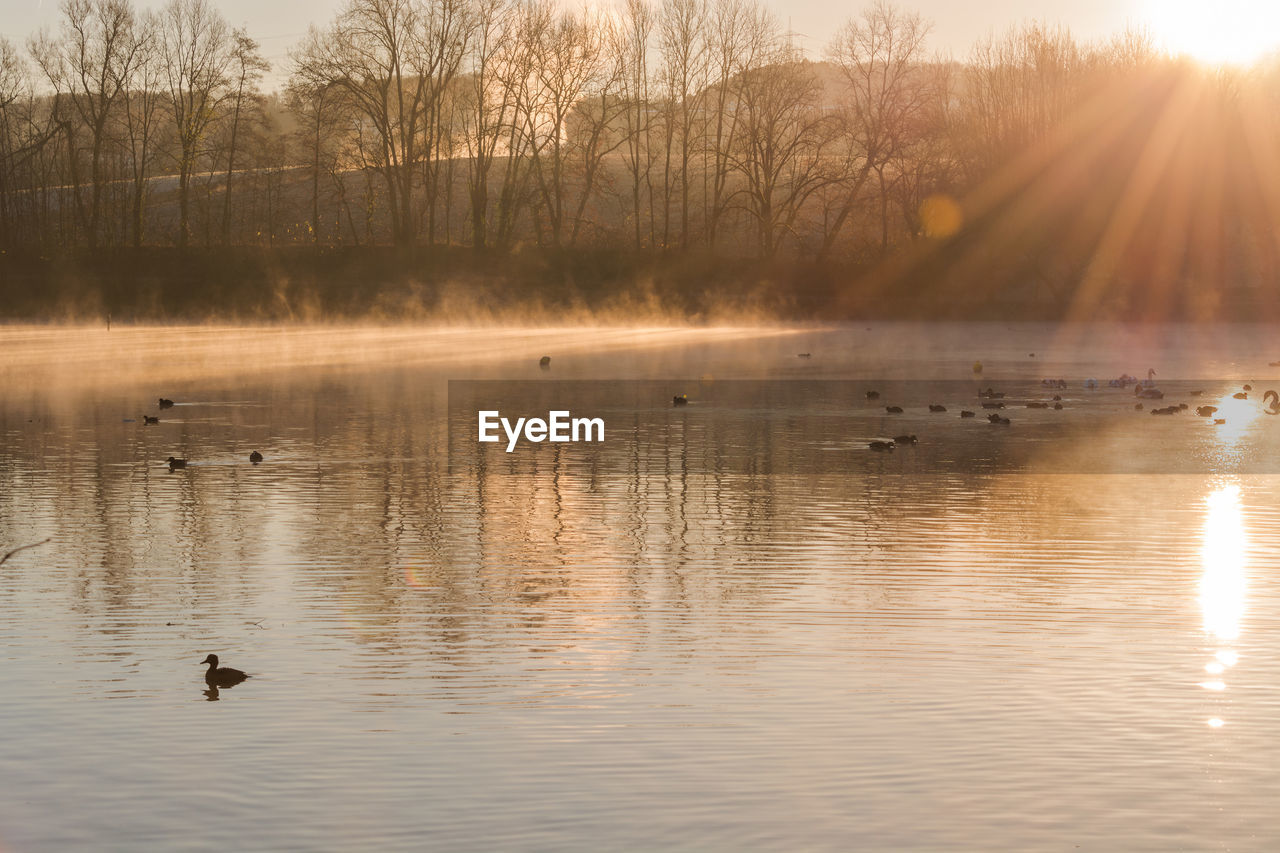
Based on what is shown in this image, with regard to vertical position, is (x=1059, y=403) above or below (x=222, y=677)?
above

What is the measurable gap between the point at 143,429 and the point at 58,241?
7631 cm

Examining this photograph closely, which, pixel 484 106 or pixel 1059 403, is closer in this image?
pixel 1059 403

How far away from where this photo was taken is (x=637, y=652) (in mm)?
9508

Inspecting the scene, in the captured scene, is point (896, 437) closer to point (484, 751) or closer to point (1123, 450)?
point (1123, 450)

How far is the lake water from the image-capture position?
6789mm

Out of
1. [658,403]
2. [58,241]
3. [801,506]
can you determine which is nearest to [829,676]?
[801,506]

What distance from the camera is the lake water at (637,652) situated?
6.79 m

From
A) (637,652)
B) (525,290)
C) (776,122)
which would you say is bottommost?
(637,652)
